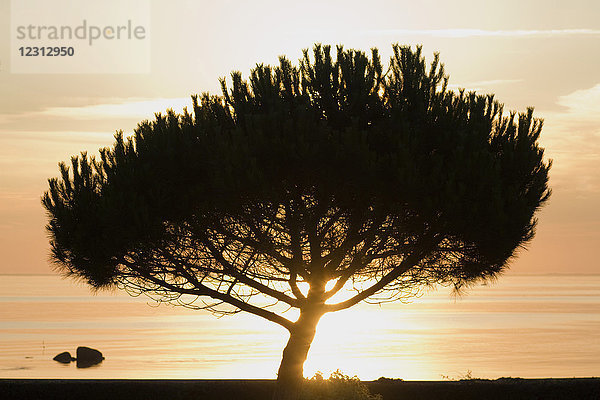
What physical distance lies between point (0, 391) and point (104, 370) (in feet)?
82.8

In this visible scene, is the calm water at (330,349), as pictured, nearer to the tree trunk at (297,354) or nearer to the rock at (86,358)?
the rock at (86,358)

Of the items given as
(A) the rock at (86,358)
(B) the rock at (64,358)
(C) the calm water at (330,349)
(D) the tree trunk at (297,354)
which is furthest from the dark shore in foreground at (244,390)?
(B) the rock at (64,358)

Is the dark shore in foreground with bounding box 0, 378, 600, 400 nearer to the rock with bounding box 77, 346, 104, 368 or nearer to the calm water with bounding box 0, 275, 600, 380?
the calm water with bounding box 0, 275, 600, 380

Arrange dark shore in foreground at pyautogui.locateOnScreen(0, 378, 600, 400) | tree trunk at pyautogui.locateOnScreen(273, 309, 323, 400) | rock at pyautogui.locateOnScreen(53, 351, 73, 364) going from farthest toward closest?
rock at pyautogui.locateOnScreen(53, 351, 73, 364), dark shore in foreground at pyautogui.locateOnScreen(0, 378, 600, 400), tree trunk at pyautogui.locateOnScreen(273, 309, 323, 400)

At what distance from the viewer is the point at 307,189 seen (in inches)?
605

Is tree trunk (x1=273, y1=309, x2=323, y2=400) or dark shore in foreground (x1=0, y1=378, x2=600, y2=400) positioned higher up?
tree trunk (x1=273, y1=309, x2=323, y2=400)

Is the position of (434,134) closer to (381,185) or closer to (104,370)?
(381,185)

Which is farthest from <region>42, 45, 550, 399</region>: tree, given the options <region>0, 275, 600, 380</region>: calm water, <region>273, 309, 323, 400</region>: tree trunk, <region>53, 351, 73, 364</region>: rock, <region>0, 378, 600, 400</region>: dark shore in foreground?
<region>53, 351, 73, 364</region>: rock

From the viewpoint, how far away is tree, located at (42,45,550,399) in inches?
587

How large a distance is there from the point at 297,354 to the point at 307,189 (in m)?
4.01

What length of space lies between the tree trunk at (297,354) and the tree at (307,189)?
3cm

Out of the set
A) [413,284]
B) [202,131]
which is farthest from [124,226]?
[413,284]

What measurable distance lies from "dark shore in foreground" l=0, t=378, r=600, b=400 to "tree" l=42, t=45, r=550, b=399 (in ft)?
7.98

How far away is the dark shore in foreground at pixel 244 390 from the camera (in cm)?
1895
